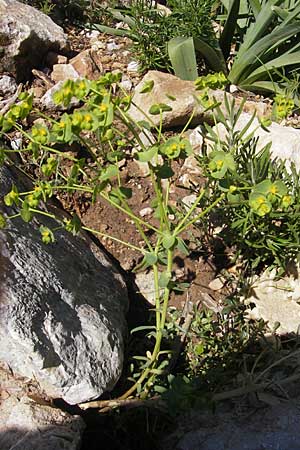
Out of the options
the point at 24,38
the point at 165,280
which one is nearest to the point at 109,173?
the point at 165,280

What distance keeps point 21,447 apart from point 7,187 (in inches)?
41.2

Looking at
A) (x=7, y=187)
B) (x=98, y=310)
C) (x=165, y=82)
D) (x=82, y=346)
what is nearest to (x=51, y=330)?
(x=82, y=346)

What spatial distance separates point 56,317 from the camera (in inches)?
89.1

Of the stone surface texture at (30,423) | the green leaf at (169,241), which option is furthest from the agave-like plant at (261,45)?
the stone surface texture at (30,423)

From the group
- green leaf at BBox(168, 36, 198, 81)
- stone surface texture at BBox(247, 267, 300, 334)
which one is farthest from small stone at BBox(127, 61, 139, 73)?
stone surface texture at BBox(247, 267, 300, 334)

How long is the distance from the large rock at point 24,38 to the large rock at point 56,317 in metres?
1.18

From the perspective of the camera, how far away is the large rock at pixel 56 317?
6.96 ft

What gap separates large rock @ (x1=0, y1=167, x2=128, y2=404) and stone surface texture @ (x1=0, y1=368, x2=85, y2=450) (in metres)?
0.06

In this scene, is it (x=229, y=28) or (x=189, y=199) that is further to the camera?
(x=229, y=28)

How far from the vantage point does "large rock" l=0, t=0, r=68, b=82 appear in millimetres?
3547

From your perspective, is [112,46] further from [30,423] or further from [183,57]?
[30,423]

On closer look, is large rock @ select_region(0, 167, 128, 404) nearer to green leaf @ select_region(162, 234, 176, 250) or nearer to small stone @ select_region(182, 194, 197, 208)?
green leaf @ select_region(162, 234, 176, 250)

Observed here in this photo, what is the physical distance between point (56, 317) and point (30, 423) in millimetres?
385

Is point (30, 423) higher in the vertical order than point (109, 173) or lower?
lower
